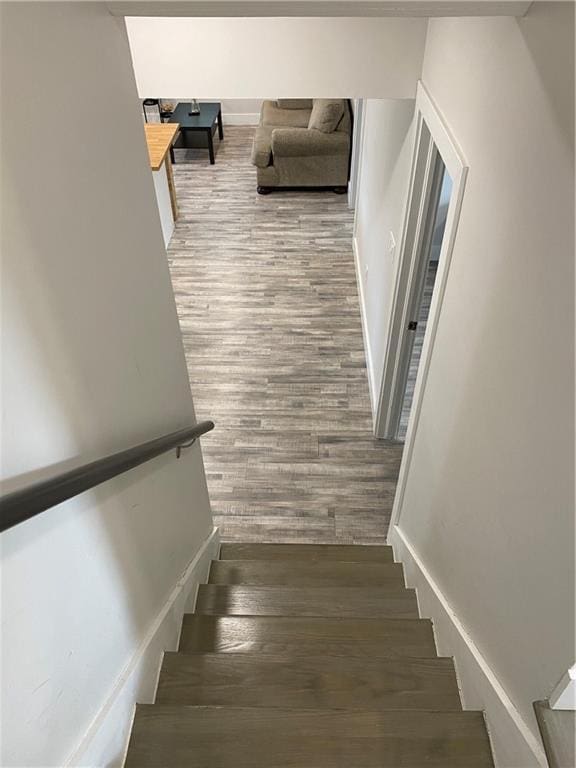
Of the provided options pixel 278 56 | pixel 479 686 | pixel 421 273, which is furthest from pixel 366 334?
pixel 479 686

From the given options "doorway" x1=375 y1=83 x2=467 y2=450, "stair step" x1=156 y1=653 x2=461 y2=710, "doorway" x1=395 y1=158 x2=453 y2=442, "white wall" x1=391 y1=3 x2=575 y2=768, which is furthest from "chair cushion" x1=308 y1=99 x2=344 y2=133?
"stair step" x1=156 y1=653 x2=461 y2=710

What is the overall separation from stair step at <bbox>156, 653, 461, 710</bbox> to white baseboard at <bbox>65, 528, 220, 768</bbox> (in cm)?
10

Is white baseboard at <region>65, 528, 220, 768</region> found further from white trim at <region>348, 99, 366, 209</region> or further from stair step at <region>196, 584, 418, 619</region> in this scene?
white trim at <region>348, 99, 366, 209</region>

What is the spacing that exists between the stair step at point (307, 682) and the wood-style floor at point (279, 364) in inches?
50.5

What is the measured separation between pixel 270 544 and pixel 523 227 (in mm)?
2160

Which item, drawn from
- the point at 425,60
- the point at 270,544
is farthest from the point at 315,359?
the point at 425,60

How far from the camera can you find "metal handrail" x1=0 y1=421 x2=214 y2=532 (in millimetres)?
839

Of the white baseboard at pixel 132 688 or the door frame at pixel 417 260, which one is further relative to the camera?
the door frame at pixel 417 260

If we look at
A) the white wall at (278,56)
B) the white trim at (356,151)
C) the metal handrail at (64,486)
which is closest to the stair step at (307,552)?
the metal handrail at (64,486)

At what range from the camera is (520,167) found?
124cm

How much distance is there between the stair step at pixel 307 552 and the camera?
9.20 feet

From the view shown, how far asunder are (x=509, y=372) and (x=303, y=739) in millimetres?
1097

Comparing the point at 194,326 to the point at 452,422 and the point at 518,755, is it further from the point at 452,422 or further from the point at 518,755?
the point at 518,755

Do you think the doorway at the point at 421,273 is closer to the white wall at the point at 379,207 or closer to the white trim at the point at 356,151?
the white wall at the point at 379,207
